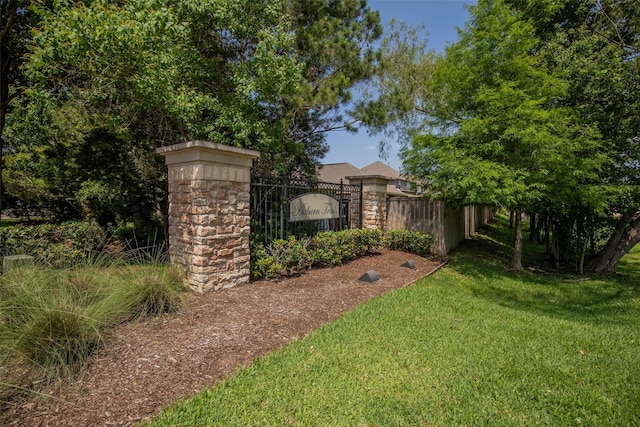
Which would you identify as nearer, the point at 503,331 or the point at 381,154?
the point at 503,331

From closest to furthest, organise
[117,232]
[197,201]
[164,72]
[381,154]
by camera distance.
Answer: [197,201], [164,72], [117,232], [381,154]

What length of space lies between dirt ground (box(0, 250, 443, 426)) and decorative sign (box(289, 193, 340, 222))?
177cm

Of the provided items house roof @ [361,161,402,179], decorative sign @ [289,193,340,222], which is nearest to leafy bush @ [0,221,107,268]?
decorative sign @ [289,193,340,222]

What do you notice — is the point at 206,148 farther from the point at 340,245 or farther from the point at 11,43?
the point at 11,43

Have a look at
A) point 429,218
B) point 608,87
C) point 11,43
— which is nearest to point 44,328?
point 429,218

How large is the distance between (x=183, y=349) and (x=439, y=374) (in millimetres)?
2488

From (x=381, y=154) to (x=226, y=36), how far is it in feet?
24.1

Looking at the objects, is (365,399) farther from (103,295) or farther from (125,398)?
(103,295)

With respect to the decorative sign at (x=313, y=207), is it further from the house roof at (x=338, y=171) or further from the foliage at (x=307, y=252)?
the house roof at (x=338, y=171)

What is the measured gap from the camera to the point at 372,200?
31.2 ft

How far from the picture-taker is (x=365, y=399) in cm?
254

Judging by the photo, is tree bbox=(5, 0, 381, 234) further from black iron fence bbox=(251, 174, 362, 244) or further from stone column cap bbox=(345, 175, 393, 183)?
stone column cap bbox=(345, 175, 393, 183)

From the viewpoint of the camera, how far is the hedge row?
5895 mm

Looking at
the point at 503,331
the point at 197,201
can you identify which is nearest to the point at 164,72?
the point at 197,201
